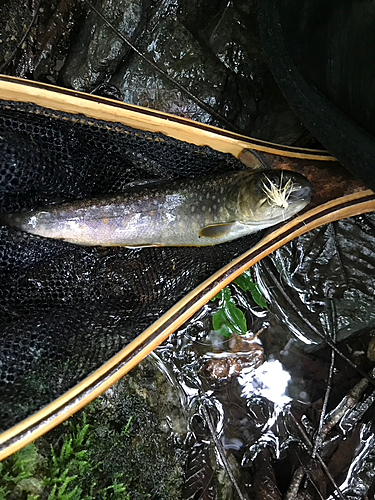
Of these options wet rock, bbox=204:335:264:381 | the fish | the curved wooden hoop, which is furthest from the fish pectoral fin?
wet rock, bbox=204:335:264:381

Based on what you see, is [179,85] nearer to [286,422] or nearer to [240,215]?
[240,215]

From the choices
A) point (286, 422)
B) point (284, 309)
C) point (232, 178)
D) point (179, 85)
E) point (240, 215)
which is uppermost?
point (179, 85)

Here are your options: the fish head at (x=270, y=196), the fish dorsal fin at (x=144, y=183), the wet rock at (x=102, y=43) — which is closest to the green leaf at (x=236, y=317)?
the fish head at (x=270, y=196)

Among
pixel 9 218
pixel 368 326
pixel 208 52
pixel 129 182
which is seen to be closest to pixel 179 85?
pixel 208 52

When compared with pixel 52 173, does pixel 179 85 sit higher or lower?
higher

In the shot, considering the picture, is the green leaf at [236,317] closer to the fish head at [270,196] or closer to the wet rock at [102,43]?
the fish head at [270,196]

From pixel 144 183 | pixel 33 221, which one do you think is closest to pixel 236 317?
pixel 144 183

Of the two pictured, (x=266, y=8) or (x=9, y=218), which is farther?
(x=9, y=218)
